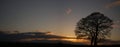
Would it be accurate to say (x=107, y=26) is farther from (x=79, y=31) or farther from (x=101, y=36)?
(x=79, y=31)

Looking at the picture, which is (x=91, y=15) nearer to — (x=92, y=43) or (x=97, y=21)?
(x=97, y=21)

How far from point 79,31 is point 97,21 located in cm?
396

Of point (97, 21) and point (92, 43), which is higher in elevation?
point (97, 21)

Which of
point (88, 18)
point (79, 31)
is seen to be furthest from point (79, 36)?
point (88, 18)

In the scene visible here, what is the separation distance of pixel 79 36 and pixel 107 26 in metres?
5.32

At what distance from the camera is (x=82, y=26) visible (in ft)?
141

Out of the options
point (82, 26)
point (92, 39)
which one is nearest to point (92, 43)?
point (92, 39)

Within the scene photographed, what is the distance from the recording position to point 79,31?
142 ft

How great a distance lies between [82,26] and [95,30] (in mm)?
2516

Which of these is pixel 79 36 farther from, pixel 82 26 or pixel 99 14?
pixel 99 14

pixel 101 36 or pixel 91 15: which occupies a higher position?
pixel 91 15

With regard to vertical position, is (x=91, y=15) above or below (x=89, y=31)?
above

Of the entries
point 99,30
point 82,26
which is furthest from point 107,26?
point 82,26

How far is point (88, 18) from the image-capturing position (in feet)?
137
